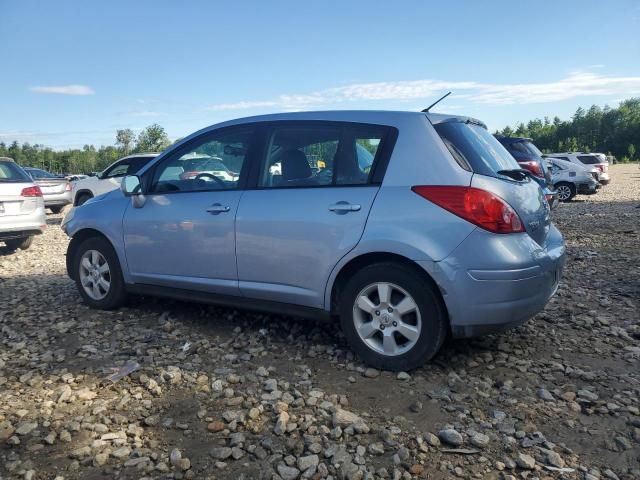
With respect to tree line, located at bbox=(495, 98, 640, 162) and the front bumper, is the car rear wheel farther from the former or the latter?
tree line, located at bbox=(495, 98, 640, 162)

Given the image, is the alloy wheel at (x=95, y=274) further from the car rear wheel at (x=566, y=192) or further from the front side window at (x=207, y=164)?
the car rear wheel at (x=566, y=192)

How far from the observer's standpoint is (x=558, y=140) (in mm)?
90500

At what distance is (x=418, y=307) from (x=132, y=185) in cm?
286

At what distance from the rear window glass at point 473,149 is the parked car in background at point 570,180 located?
51.3 feet

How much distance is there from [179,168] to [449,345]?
8.94 ft

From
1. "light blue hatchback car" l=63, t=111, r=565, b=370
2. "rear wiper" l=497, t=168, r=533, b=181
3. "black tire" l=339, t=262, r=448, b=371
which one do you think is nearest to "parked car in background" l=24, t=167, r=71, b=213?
"light blue hatchback car" l=63, t=111, r=565, b=370

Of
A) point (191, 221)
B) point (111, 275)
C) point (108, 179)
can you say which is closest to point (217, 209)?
point (191, 221)

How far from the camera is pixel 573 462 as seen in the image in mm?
2643

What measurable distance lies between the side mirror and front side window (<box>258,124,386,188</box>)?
136 cm

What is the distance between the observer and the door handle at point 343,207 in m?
3.69

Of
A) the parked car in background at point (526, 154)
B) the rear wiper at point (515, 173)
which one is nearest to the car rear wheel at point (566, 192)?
the parked car in background at point (526, 154)

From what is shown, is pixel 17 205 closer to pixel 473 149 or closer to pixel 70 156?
pixel 473 149

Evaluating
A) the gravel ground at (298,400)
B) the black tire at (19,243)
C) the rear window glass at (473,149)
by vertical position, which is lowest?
the gravel ground at (298,400)

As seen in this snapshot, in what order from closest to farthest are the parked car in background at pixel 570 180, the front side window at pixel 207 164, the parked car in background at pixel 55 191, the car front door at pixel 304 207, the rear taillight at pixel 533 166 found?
the car front door at pixel 304 207
the front side window at pixel 207 164
the rear taillight at pixel 533 166
the parked car in background at pixel 55 191
the parked car in background at pixel 570 180
